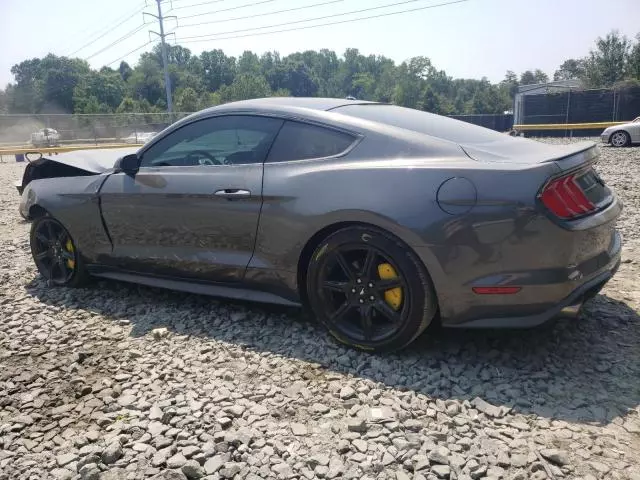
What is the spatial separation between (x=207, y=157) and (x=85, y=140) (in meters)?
30.7

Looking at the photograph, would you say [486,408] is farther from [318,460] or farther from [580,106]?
[580,106]

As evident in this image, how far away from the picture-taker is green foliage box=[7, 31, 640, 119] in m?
61.5

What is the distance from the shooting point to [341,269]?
3201 mm

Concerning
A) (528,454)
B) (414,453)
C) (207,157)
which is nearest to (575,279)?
(528,454)

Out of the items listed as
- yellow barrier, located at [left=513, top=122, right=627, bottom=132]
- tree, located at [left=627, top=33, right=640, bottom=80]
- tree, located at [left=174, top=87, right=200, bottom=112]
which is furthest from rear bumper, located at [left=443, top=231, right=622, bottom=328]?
tree, located at [left=174, top=87, right=200, bottom=112]

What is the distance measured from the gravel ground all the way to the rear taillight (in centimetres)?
86

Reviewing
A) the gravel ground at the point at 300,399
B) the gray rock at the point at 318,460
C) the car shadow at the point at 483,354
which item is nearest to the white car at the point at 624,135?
the gravel ground at the point at 300,399

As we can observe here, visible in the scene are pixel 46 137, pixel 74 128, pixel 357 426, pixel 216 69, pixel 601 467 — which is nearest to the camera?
pixel 601 467

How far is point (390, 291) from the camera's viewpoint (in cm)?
305

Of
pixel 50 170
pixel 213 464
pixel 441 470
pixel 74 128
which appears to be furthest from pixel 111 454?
pixel 74 128

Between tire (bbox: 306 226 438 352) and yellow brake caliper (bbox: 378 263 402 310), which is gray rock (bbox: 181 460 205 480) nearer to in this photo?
tire (bbox: 306 226 438 352)

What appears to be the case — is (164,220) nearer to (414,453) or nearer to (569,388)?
(414,453)

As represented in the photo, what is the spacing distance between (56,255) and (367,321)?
292 cm

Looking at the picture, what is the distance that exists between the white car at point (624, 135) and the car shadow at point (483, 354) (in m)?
16.4
